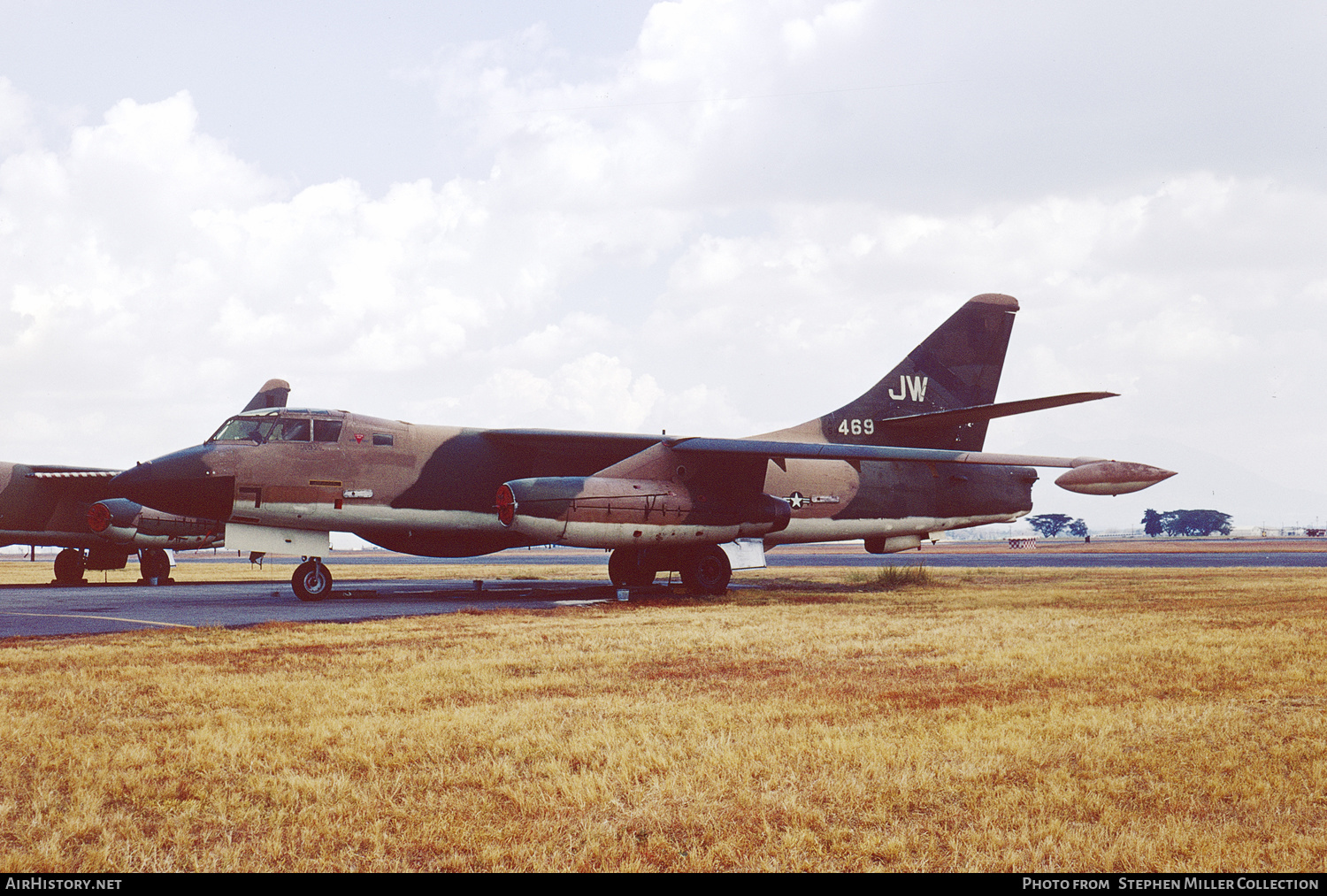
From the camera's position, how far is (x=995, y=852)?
422cm

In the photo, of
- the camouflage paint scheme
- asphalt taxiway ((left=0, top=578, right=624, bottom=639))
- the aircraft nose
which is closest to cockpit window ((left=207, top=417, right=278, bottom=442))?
the aircraft nose

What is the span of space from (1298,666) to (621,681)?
6.50 m

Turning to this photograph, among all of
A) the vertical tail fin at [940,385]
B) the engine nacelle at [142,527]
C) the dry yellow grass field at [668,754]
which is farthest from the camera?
the engine nacelle at [142,527]

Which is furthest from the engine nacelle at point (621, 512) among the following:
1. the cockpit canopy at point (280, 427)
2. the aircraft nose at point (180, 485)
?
the aircraft nose at point (180, 485)

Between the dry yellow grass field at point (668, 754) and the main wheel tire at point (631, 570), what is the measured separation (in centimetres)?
1025

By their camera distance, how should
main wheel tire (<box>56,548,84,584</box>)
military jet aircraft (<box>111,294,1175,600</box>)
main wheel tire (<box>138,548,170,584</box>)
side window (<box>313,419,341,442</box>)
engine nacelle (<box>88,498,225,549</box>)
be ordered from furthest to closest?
main wheel tire (<box>56,548,84,584</box>)
main wheel tire (<box>138,548,170,584</box>)
engine nacelle (<box>88,498,225,549</box>)
side window (<box>313,419,341,442</box>)
military jet aircraft (<box>111,294,1175,600</box>)

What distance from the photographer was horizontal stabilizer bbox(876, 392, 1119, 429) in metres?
17.5

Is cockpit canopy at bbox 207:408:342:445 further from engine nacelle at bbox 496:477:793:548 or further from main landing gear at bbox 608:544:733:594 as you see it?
main landing gear at bbox 608:544:733:594

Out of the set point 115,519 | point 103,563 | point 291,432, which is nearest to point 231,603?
point 291,432

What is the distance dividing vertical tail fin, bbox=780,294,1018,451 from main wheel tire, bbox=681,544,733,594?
15.3 feet

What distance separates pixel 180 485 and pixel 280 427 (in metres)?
2.09

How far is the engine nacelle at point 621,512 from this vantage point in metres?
17.8

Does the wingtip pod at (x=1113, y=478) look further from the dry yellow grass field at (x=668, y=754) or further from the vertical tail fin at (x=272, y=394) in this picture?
the vertical tail fin at (x=272, y=394)

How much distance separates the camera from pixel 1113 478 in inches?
735
